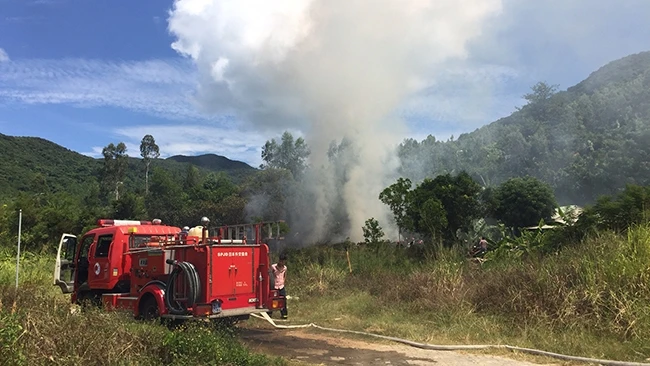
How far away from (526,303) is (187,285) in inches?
259

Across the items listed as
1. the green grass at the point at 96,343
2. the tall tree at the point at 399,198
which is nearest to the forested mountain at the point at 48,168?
the tall tree at the point at 399,198

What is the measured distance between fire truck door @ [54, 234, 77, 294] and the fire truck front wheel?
3204 mm

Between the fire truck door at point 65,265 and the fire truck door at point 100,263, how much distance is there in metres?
1.11

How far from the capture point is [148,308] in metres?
9.78

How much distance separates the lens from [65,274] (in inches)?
483

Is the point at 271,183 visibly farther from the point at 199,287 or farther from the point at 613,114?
the point at 613,114

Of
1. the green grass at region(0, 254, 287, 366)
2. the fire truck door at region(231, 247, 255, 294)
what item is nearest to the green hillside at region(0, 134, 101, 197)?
the fire truck door at region(231, 247, 255, 294)

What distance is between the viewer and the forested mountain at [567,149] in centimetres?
4675

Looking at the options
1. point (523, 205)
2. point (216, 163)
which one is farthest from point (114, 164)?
point (216, 163)

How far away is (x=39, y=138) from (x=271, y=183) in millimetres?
73390

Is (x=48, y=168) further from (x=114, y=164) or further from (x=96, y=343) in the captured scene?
(x=96, y=343)

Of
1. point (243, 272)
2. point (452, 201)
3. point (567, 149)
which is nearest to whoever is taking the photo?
point (243, 272)

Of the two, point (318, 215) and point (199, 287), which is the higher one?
point (318, 215)

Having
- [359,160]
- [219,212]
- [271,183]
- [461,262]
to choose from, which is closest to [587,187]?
[359,160]
